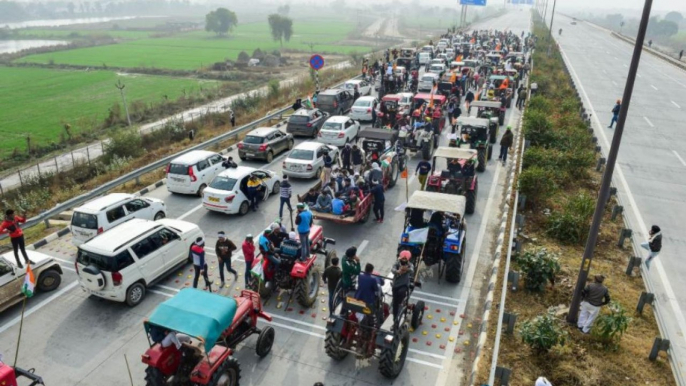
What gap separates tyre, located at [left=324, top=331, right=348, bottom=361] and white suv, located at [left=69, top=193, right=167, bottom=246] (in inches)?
312

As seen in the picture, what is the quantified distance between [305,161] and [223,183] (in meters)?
4.04

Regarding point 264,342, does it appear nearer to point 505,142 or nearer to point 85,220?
point 85,220

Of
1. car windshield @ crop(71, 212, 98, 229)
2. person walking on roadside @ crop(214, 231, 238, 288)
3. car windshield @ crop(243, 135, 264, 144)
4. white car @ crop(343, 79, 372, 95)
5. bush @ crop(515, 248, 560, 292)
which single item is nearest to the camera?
bush @ crop(515, 248, 560, 292)

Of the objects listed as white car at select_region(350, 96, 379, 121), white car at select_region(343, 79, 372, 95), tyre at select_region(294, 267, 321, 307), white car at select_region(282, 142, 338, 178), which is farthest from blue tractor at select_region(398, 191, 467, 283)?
white car at select_region(343, 79, 372, 95)

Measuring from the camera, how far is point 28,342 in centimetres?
1034

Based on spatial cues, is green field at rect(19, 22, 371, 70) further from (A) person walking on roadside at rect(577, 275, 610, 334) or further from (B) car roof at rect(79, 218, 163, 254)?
(A) person walking on roadside at rect(577, 275, 610, 334)

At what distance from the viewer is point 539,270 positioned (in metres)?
11.6

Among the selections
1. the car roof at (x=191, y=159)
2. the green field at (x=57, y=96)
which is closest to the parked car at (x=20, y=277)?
the car roof at (x=191, y=159)

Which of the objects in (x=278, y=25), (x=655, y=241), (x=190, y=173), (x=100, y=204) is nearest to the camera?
(x=655, y=241)

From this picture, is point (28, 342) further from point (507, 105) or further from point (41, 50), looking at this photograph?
point (41, 50)

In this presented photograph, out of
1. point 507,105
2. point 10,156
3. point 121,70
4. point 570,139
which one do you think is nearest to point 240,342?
point 570,139

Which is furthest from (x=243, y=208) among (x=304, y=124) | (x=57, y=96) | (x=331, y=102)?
(x=57, y=96)

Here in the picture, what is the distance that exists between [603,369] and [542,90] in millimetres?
29725

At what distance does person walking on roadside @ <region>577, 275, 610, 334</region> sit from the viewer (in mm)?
9828
